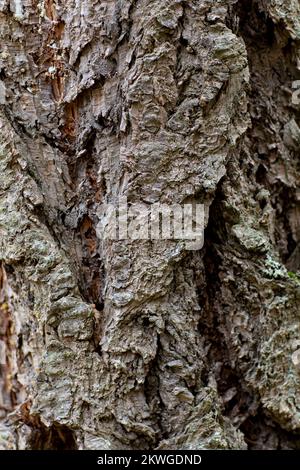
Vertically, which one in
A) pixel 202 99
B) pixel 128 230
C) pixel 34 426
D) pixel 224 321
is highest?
pixel 202 99

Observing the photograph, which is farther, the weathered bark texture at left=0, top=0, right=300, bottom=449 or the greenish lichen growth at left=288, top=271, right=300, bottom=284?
the greenish lichen growth at left=288, top=271, right=300, bottom=284

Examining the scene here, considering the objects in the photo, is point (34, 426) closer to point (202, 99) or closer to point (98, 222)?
point (98, 222)

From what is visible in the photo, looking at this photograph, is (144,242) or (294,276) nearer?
(144,242)

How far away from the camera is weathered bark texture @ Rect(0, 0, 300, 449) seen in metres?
1.19

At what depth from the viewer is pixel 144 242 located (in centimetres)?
120

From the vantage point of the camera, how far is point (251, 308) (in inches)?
50.9

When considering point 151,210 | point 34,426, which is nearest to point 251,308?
point 151,210

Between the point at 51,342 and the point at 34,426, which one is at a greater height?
the point at 51,342

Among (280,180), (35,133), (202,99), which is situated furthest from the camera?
(280,180)

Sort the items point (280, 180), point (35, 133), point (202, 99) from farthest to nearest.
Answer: point (280, 180) < point (35, 133) < point (202, 99)

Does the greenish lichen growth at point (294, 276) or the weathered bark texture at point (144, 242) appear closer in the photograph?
the weathered bark texture at point (144, 242)

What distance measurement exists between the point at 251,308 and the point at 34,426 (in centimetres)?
60

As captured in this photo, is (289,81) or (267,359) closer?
(267,359)

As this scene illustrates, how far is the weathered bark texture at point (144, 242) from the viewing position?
3.91 feet
